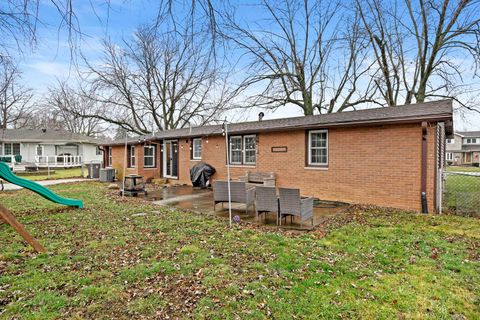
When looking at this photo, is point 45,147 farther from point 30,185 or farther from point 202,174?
point 30,185

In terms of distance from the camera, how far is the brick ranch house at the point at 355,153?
7852 mm

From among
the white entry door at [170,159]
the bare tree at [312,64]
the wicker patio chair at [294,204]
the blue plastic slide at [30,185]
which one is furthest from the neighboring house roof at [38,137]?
the wicker patio chair at [294,204]

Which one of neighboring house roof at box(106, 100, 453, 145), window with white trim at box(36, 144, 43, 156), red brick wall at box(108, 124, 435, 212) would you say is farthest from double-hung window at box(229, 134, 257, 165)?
window with white trim at box(36, 144, 43, 156)

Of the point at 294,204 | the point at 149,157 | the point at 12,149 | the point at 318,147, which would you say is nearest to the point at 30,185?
the point at 294,204

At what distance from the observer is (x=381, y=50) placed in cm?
1845

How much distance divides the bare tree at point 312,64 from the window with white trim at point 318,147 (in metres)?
9.07

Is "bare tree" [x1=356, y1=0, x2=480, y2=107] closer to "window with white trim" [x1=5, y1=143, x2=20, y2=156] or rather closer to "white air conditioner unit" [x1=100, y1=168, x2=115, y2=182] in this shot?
"white air conditioner unit" [x1=100, y1=168, x2=115, y2=182]

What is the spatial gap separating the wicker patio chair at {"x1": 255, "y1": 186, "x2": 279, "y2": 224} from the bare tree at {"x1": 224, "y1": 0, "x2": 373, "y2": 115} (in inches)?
505

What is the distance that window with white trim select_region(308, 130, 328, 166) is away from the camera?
33.4 feet

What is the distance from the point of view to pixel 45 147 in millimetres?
30141

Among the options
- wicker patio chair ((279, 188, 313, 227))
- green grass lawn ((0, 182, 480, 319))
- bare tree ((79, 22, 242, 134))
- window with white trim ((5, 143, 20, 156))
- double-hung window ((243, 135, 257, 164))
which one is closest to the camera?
green grass lawn ((0, 182, 480, 319))

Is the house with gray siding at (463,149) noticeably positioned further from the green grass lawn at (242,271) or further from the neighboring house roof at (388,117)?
the green grass lawn at (242,271)

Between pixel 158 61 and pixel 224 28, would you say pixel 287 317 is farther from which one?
pixel 158 61

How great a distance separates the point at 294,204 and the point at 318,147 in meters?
4.76
